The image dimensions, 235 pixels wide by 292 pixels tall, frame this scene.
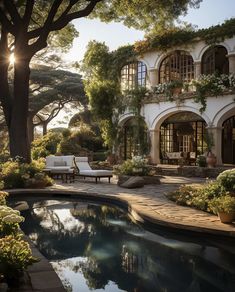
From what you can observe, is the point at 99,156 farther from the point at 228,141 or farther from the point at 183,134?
the point at 228,141

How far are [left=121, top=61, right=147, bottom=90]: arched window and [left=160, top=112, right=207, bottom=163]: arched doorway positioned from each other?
278 centimetres

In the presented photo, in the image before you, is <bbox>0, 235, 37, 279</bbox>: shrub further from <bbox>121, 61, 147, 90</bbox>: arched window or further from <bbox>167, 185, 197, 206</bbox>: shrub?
<bbox>121, 61, 147, 90</bbox>: arched window

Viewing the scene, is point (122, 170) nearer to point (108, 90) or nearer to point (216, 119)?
point (216, 119)

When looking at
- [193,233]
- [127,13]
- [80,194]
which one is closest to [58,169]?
[80,194]

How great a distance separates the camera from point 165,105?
20625 millimetres

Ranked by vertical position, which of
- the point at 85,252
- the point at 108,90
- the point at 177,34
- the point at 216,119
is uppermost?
the point at 177,34

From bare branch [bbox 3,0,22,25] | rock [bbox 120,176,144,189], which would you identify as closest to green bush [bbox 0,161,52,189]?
rock [bbox 120,176,144,189]

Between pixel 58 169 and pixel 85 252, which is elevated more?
Answer: pixel 58 169

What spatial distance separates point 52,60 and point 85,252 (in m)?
30.7

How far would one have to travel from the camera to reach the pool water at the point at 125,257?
5.27m

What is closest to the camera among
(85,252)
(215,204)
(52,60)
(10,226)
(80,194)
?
(10,226)

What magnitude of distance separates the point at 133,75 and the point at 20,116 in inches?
369

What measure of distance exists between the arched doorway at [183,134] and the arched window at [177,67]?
2.05 metres

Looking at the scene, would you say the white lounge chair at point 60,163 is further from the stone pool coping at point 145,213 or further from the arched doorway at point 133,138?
the arched doorway at point 133,138
